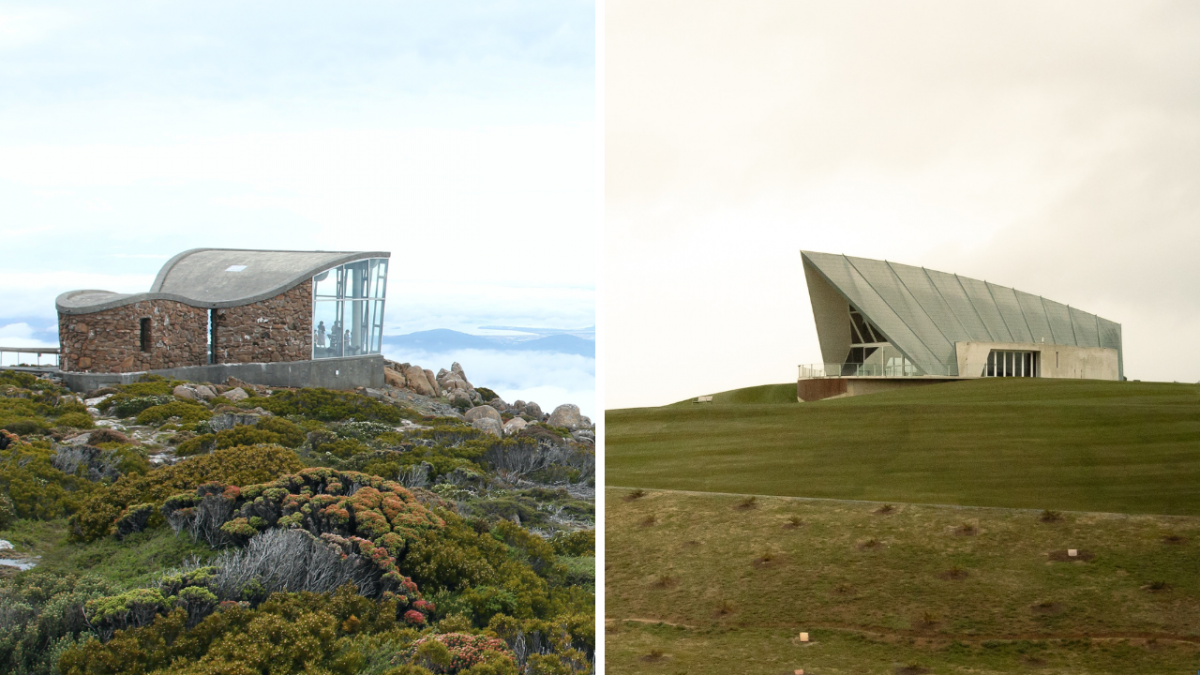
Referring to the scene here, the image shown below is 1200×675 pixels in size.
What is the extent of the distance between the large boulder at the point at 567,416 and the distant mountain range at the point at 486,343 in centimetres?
107

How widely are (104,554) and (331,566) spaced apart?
149 centimetres

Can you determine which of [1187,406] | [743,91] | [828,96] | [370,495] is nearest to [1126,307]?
[1187,406]

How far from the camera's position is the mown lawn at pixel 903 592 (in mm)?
7180

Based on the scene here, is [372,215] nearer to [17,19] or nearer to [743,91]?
[17,19]

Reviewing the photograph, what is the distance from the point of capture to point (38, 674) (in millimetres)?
5098

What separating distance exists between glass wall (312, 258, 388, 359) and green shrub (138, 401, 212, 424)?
3.40 m

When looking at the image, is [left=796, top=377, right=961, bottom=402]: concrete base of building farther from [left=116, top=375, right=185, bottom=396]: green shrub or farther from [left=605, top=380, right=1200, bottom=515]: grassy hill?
[left=116, top=375, right=185, bottom=396]: green shrub

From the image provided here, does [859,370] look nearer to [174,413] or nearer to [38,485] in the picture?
[174,413]

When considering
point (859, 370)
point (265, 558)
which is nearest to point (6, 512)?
point (265, 558)

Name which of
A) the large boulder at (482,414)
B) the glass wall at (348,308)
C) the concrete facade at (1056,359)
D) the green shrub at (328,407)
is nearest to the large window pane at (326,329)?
the glass wall at (348,308)

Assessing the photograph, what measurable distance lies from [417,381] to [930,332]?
7917 millimetres

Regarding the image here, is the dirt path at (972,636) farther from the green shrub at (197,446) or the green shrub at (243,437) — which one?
the green shrub at (197,446)

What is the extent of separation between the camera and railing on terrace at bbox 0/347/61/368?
8414 millimetres

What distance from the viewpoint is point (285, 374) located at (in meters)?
11.3
